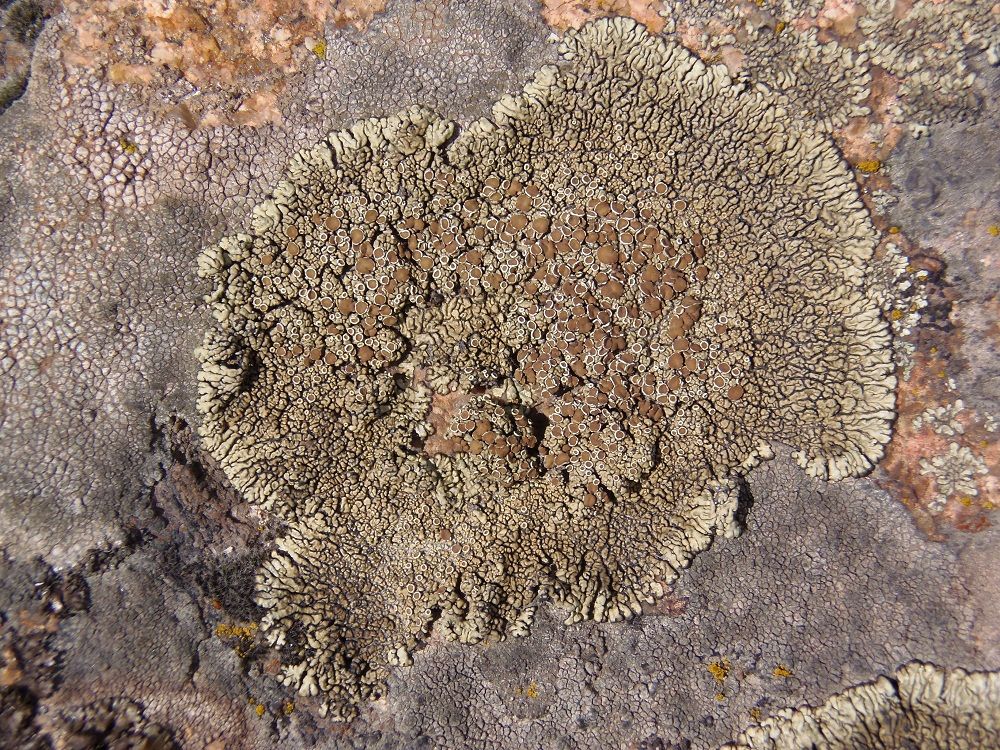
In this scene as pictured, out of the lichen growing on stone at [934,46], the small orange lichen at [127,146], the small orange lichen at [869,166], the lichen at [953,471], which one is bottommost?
the lichen at [953,471]

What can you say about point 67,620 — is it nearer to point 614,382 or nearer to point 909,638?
point 614,382

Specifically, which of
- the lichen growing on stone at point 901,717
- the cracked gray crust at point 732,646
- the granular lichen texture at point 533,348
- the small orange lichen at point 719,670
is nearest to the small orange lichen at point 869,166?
the granular lichen texture at point 533,348

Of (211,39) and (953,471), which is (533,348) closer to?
(211,39)

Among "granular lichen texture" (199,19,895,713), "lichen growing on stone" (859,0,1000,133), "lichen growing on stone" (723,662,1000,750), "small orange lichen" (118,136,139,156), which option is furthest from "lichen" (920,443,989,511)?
"small orange lichen" (118,136,139,156)

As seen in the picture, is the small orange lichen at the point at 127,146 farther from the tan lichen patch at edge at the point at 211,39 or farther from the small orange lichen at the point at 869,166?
the small orange lichen at the point at 869,166

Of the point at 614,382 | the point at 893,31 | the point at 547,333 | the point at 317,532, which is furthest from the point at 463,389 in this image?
the point at 893,31

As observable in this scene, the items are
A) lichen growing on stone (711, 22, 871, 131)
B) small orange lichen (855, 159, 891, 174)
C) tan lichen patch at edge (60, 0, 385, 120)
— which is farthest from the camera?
small orange lichen (855, 159, 891, 174)

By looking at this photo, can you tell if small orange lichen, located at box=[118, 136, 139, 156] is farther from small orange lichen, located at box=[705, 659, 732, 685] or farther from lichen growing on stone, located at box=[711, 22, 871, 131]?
small orange lichen, located at box=[705, 659, 732, 685]
